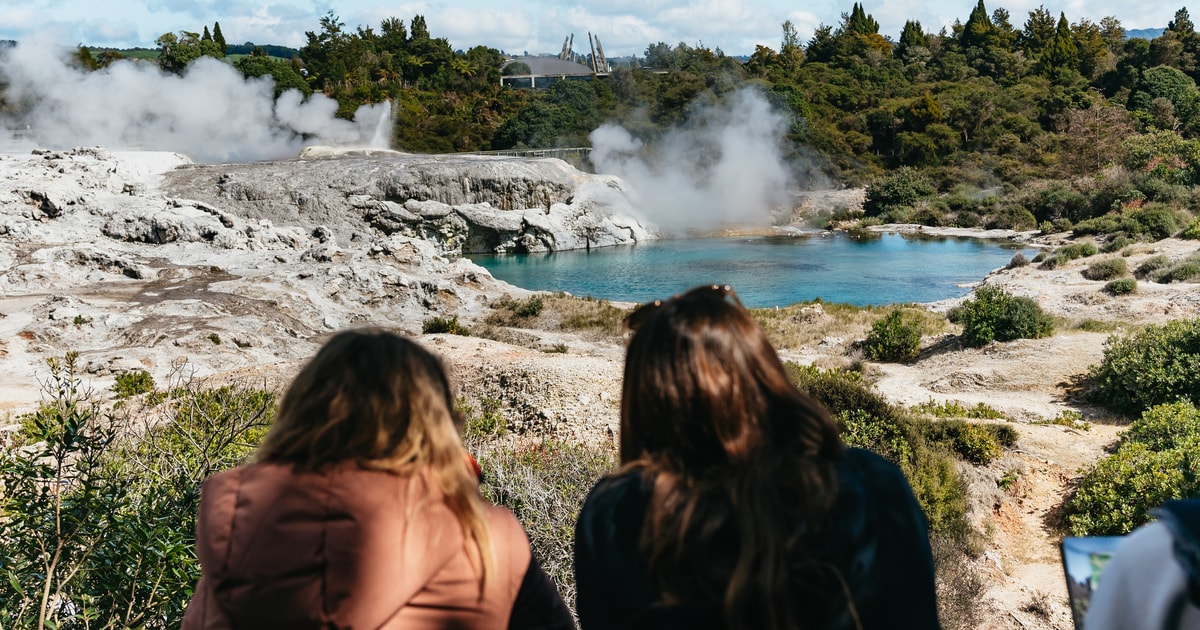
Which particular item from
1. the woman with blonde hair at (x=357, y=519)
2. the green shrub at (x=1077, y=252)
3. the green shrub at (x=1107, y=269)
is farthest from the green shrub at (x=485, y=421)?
the green shrub at (x=1077, y=252)

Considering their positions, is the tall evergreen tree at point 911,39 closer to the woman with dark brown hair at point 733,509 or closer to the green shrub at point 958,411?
the green shrub at point 958,411

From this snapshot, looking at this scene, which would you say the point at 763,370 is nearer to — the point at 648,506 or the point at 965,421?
the point at 648,506

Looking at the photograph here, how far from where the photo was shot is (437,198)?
34.8m

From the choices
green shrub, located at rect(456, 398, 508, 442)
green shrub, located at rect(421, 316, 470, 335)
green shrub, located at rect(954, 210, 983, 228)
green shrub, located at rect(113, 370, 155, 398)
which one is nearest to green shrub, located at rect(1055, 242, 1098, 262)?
green shrub, located at rect(954, 210, 983, 228)

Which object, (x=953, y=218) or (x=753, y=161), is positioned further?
(x=753, y=161)

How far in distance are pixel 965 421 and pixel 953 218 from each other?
35830 millimetres

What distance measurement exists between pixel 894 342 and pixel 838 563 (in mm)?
15234

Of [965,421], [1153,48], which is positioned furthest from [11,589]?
[1153,48]

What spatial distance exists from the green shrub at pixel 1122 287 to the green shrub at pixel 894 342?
598 centimetres

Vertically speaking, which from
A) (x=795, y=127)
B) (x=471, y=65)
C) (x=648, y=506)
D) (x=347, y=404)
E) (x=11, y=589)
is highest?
(x=471, y=65)

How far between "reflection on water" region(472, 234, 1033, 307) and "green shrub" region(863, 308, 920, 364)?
8330 mm

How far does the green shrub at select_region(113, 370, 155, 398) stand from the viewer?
11.7 metres

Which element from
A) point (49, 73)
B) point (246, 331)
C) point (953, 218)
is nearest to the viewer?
point (246, 331)

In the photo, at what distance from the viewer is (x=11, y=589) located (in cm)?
291
